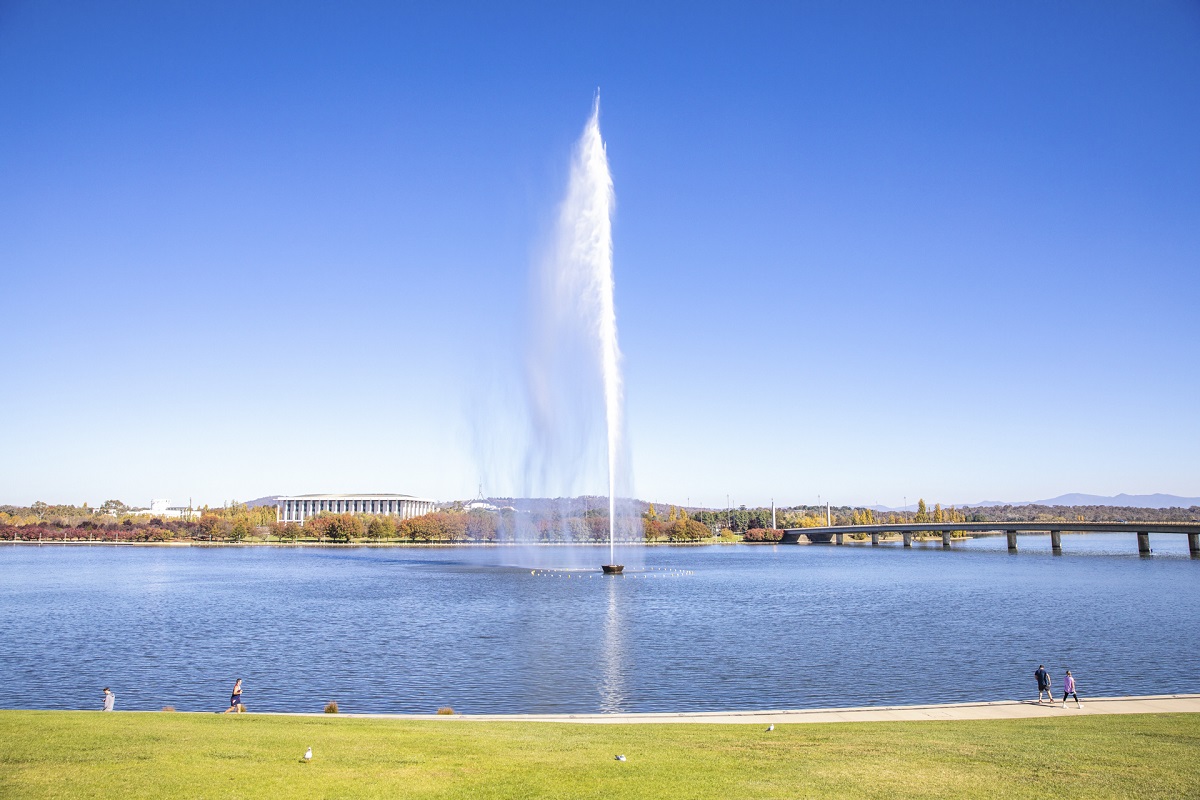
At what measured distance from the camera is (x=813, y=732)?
22.2 meters

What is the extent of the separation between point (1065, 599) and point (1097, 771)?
61306 millimetres

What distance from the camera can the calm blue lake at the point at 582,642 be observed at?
33.3 meters

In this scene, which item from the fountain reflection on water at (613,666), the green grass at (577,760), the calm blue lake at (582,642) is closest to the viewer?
the green grass at (577,760)

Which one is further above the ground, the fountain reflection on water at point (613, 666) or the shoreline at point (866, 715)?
the shoreline at point (866, 715)

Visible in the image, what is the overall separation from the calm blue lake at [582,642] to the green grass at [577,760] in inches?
363

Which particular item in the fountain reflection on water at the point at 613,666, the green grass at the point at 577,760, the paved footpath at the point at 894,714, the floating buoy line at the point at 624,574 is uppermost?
the green grass at the point at 577,760

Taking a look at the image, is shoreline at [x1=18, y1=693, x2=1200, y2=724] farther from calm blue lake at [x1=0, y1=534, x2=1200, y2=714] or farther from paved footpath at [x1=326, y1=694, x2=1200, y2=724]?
calm blue lake at [x1=0, y1=534, x2=1200, y2=714]

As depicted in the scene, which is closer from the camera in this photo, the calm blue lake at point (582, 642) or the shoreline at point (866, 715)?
the shoreline at point (866, 715)

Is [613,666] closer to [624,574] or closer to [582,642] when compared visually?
[582,642]

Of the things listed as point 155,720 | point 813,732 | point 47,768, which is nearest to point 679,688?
point 813,732

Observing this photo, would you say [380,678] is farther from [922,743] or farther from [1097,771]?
[1097,771]

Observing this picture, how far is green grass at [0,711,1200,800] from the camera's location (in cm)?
1571

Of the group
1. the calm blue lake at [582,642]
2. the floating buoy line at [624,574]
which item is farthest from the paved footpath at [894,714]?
the floating buoy line at [624,574]

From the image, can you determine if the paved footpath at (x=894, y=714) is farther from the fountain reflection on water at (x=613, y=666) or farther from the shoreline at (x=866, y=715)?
the fountain reflection on water at (x=613, y=666)
